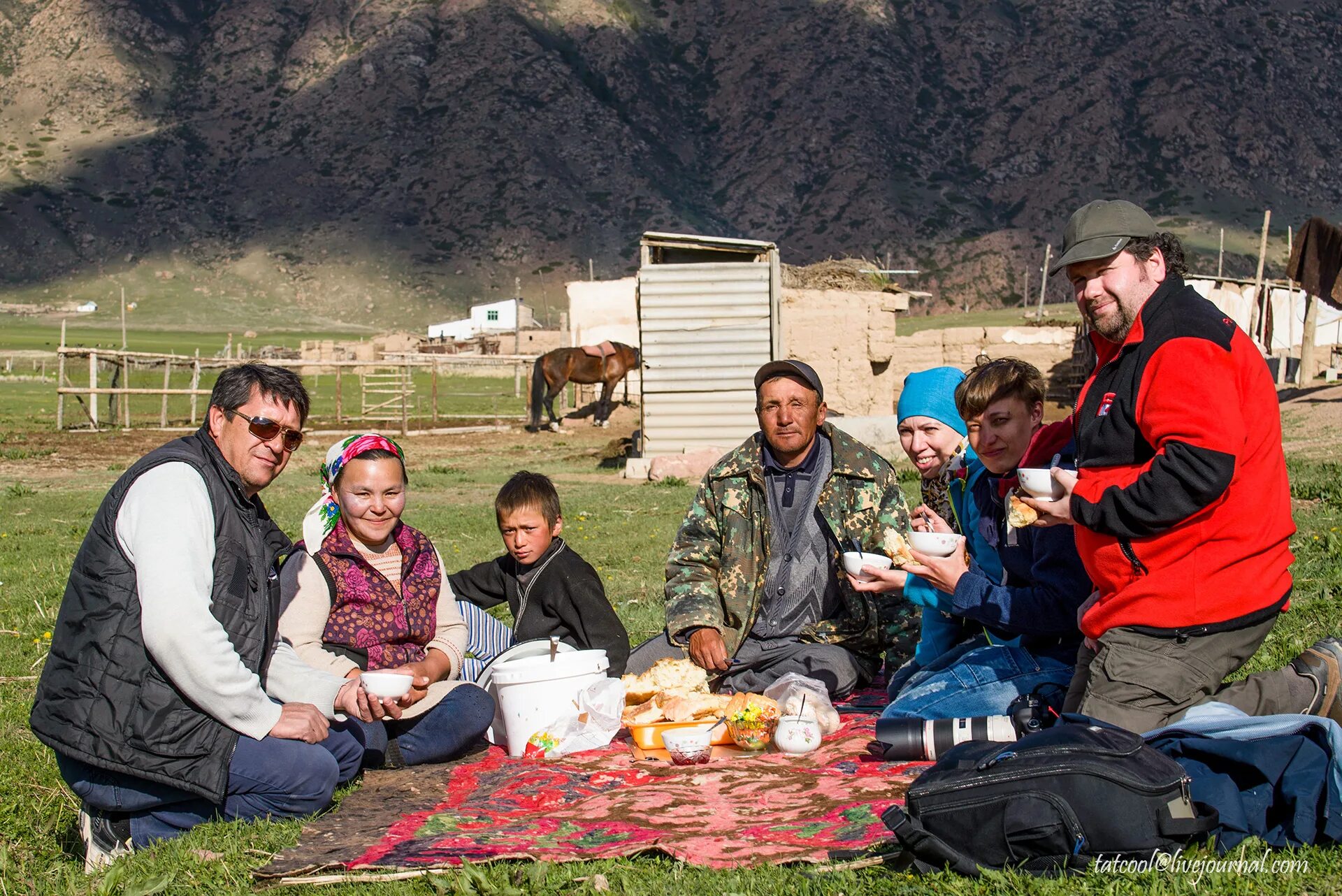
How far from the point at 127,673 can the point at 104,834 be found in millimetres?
577

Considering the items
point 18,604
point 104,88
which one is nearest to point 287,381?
point 18,604

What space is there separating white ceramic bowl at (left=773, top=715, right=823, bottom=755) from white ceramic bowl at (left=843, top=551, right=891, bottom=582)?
58cm

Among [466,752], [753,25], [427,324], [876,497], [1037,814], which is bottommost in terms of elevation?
[466,752]

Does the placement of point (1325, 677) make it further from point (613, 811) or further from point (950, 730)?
point (613, 811)

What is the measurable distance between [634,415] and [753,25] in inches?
3390

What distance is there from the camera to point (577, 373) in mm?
27031

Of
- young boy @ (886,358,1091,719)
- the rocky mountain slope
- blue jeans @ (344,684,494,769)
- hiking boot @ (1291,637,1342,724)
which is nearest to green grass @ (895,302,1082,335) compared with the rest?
the rocky mountain slope

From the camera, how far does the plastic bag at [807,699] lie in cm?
471

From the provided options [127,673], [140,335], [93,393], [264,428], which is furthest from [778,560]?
[140,335]

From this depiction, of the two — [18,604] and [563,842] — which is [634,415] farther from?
[563,842]

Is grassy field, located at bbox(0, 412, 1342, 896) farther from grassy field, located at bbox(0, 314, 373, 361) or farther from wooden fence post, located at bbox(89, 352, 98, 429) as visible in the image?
grassy field, located at bbox(0, 314, 373, 361)

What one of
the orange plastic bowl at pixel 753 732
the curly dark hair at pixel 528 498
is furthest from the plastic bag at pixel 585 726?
the curly dark hair at pixel 528 498

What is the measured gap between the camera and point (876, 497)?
5.43m

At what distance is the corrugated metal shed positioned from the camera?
16.2 meters
